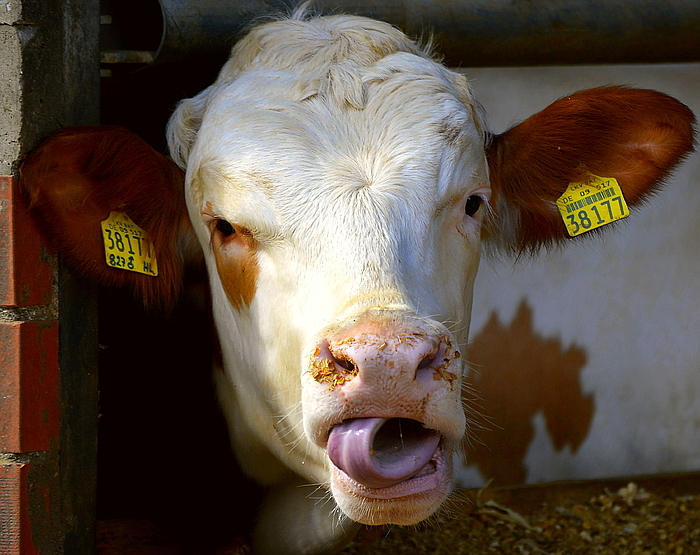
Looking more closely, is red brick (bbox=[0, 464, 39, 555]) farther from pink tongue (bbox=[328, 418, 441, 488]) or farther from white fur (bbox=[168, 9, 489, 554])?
pink tongue (bbox=[328, 418, 441, 488])

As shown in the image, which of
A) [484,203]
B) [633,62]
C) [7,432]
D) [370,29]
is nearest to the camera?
[7,432]

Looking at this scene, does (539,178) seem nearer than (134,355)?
Yes

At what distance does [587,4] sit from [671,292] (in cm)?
171

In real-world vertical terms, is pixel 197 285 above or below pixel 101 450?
above

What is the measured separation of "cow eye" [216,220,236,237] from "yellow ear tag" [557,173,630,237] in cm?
115

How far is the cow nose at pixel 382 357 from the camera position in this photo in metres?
1.62

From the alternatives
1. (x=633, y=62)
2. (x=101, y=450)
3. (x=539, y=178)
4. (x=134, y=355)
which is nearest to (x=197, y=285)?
(x=134, y=355)

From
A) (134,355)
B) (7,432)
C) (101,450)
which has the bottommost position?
(101,450)

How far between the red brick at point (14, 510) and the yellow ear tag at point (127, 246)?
2.00 feet

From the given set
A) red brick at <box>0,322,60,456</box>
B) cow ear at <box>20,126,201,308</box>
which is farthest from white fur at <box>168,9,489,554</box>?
red brick at <box>0,322,60,456</box>

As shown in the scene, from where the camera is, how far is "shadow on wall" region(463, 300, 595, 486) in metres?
4.14

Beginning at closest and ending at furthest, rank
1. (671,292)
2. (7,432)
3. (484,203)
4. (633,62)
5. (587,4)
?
(7,432) → (484,203) → (587,4) → (633,62) → (671,292)

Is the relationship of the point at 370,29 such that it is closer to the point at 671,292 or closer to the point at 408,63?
the point at 408,63

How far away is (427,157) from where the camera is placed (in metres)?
2.15
